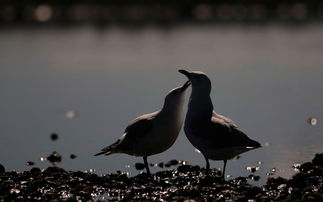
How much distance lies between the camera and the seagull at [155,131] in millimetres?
10758

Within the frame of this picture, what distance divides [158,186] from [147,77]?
391 inches

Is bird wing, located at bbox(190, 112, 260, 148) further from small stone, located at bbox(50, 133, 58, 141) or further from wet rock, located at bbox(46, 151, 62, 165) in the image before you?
small stone, located at bbox(50, 133, 58, 141)

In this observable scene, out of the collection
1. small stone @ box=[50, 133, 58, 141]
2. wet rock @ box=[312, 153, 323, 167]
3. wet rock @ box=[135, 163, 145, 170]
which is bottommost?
wet rock @ box=[312, 153, 323, 167]

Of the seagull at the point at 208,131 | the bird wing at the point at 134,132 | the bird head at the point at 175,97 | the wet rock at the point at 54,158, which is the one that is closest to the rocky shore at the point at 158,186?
the seagull at the point at 208,131

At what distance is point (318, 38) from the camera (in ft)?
87.1

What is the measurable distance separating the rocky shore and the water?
750mm

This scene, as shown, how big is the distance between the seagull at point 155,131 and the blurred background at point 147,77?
433 millimetres

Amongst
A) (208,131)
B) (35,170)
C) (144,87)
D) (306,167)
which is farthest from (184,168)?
(144,87)

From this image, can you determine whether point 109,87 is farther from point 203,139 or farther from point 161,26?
point 161,26

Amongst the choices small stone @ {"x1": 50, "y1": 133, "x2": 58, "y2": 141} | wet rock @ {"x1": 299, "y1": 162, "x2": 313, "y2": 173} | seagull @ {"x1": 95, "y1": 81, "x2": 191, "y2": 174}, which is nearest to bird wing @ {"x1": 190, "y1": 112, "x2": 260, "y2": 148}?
seagull @ {"x1": 95, "y1": 81, "x2": 191, "y2": 174}

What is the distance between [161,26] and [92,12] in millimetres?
8162

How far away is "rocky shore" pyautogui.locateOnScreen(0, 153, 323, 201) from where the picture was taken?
8.99 m

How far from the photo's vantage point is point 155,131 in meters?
10.7

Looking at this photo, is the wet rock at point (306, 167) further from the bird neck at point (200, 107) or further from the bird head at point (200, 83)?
the bird head at point (200, 83)
